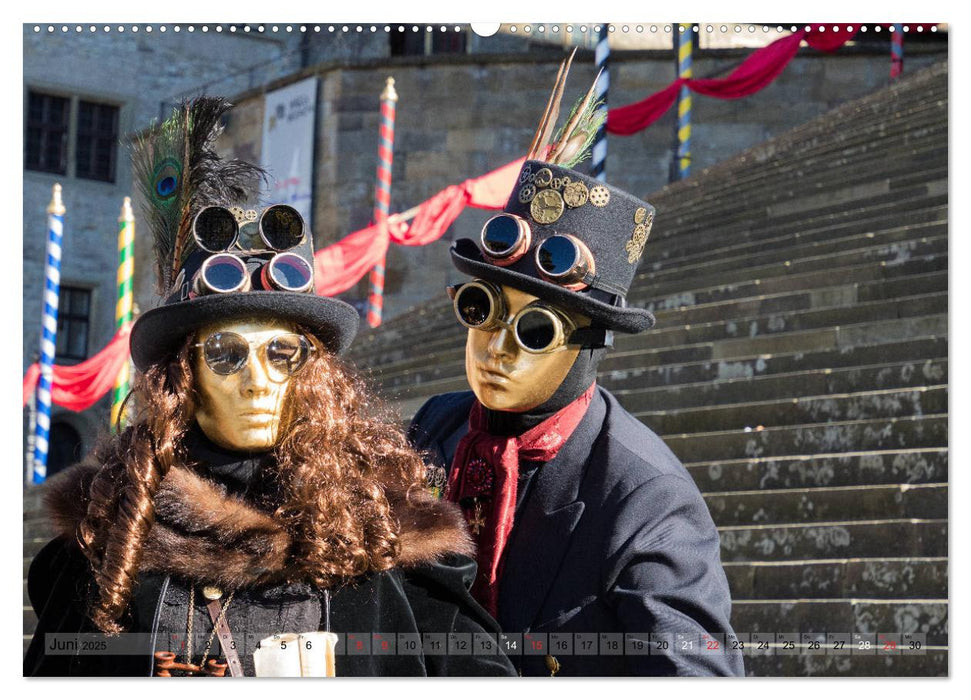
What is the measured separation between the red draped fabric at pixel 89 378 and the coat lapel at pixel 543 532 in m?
6.79

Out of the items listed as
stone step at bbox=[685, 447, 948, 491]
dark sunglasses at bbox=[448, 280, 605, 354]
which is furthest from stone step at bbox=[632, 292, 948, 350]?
dark sunglasses at bbox=[448, 280, 605, 354]

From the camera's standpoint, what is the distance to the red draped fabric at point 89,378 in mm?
10195

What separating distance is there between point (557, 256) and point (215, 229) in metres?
0.75

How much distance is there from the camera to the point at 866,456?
564cm

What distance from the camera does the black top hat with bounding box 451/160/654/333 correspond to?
146 inches

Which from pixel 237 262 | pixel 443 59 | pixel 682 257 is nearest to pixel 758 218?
pixel 682 257

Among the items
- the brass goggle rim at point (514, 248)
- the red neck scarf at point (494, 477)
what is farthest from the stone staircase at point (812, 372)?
the brass goggle rim at point (514, 248)

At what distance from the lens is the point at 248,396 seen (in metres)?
3.31

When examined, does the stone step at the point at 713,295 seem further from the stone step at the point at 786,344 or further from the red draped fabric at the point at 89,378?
the red draped fabric at the point at 89,378

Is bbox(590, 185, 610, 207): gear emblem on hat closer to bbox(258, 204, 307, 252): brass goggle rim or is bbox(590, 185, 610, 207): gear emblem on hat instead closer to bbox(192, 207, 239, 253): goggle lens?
bbox(258, 204, 307, 252): brass goggle rim

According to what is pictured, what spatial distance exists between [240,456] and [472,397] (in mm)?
974

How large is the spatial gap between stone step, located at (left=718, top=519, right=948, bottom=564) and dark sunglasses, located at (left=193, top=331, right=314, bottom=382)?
2443mm

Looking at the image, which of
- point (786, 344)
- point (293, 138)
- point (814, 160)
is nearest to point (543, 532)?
point (786, 344)

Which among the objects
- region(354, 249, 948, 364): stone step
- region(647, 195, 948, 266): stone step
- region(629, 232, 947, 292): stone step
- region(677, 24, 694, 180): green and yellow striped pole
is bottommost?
region(354, 249, 948, 364): stone step
